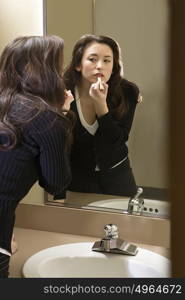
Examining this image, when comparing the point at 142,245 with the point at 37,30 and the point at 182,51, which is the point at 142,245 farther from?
the point at 182,51

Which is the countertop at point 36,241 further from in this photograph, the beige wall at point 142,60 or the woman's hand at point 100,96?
the woman's hand at point 100,96

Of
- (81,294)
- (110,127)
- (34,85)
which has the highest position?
(34,85)

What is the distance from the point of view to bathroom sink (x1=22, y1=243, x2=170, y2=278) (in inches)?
38.3

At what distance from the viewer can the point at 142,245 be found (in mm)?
1082

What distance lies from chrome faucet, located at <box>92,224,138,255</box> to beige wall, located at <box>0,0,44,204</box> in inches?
11.2

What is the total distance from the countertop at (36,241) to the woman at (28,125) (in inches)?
6.3

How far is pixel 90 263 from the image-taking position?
1.02m

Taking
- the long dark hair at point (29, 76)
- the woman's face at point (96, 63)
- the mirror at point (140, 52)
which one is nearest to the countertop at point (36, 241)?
the mirror at point (140, 52)

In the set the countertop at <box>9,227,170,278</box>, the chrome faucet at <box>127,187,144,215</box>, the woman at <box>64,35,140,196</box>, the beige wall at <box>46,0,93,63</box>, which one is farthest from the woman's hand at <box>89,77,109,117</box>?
the countertop at <box>9,227,170,278</box>

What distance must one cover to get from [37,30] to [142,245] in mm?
695

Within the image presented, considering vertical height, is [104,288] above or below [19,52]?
below

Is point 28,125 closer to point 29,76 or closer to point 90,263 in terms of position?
point 29,76

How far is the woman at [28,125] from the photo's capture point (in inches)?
32.6

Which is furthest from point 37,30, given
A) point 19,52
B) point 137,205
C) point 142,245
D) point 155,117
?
point 142,245
